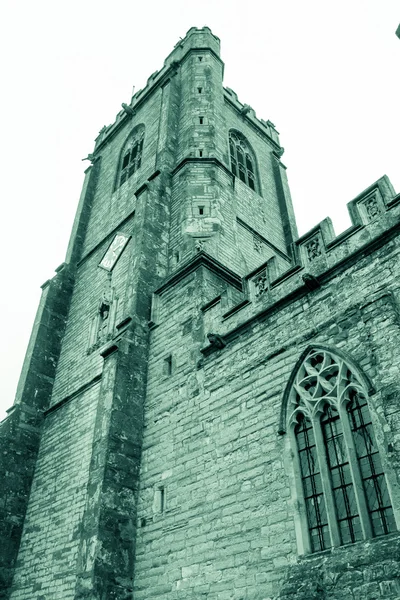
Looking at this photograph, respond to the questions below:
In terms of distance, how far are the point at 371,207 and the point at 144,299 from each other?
19.1ft

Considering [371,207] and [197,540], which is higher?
[371,207]

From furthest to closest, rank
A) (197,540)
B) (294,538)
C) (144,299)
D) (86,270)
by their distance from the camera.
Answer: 1. (86,270)
2. (144,299)
3. (197,540)
4. (294,538)

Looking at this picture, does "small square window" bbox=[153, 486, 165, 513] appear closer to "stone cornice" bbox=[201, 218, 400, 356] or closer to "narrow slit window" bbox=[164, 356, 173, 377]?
"narrow slit window" bbox=[164, 356, 173, 377]

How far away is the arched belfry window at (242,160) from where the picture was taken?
18.8 metres

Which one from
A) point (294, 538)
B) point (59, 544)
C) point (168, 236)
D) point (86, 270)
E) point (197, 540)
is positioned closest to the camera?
point (294, 538)

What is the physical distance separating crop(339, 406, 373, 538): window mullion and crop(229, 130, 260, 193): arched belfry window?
12970 mm

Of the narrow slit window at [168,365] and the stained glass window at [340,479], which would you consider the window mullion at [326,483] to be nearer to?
the stained glass window at [340,479]

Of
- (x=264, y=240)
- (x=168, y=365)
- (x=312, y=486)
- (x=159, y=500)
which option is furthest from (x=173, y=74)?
(x=312, y=486)

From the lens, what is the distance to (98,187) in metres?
21.0

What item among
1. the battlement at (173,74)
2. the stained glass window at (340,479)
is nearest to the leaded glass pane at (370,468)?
the stained glass window at (340,479)

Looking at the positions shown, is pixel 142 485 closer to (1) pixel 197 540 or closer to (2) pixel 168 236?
(1) pixel 197 540

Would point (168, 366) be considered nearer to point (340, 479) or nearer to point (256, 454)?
point (256, 454)

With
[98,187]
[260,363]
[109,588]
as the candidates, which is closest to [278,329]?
[260,363]

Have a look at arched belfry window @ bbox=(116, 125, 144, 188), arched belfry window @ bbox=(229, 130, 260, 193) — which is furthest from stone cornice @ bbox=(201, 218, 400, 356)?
arched belfry window @ bbox=(116, 125, 144, 188)
